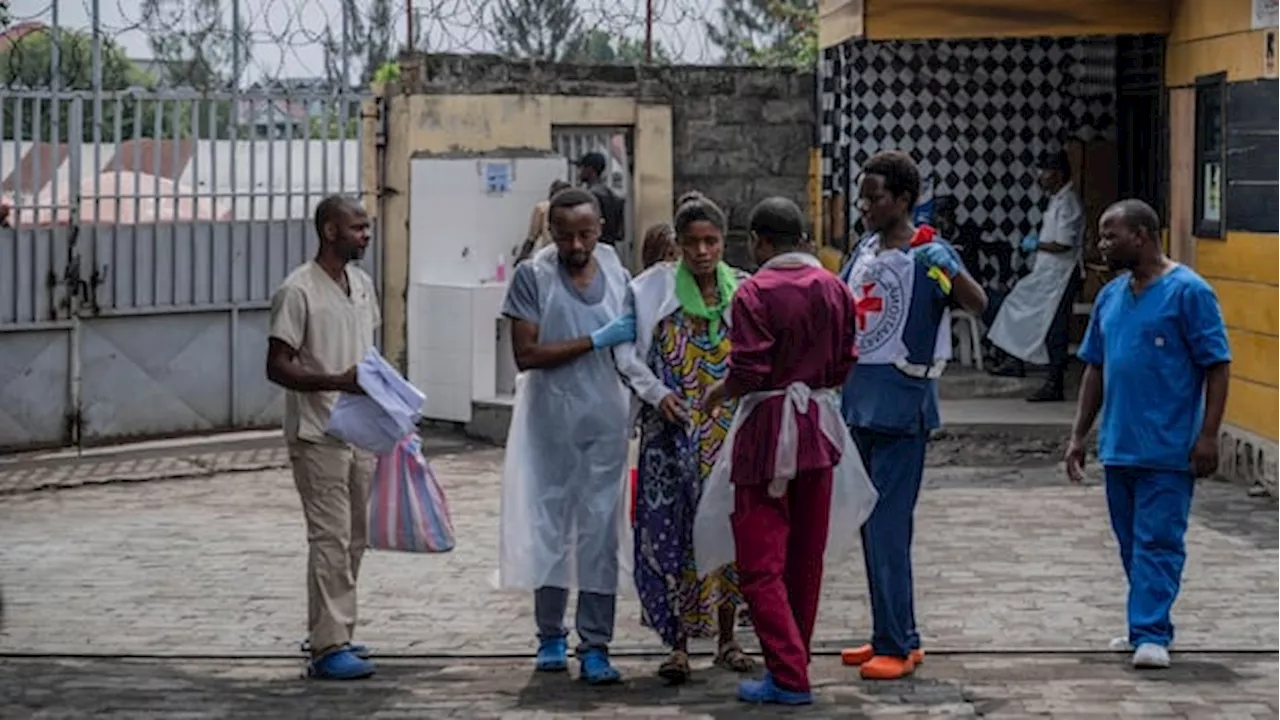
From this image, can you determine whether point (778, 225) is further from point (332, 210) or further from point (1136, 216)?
point (332, 210)

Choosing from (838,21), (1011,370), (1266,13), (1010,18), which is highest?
(838,21)

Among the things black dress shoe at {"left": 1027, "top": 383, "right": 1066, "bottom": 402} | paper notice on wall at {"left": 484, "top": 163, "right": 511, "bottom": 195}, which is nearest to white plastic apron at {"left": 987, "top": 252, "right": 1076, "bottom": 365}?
black dress shoe at {"left": 1027, "top": 383, "right": 1066, "bottom": 402}

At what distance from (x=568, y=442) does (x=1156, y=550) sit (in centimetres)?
209

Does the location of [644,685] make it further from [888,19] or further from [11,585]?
[888,19]

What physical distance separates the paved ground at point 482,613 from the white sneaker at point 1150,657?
10cm

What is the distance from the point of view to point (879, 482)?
8375 mm

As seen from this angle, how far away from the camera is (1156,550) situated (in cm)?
849

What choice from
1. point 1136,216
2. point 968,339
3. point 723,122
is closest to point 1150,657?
point 1136,216

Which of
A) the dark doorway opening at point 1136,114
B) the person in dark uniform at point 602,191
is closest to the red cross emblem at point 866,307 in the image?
the person in dark uniform at point 602,191

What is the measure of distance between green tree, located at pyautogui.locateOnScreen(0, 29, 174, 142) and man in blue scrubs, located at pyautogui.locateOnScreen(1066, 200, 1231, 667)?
7436 millimetres

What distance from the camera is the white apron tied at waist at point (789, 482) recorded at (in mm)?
7879

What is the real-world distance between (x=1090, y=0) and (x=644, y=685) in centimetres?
758

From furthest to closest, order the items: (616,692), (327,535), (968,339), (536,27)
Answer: (968,339)
(536,27)
(327,535)
(616,692)

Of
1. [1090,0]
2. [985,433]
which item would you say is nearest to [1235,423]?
[985,433]
